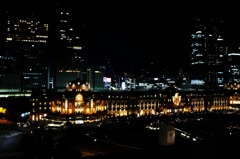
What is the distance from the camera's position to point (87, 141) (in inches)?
795

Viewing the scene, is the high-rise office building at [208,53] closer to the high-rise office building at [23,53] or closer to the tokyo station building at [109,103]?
the tokyo station building at [109,103]

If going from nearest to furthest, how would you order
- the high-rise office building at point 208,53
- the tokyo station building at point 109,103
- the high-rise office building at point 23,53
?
the tokyo station building at point 109,103 < the high-rise office building at point 23,53 < the high-rise office building at point 208,53

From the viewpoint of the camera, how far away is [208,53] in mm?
79688

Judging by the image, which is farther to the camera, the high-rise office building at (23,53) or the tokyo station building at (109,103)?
the high-rise office building at (23,53)

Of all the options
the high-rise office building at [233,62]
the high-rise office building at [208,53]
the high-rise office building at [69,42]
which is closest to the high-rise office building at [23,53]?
the high-rise office building at [69,42]

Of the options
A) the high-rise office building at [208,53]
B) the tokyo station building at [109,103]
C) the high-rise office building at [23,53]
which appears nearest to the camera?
the tokyo station building at [109,103]

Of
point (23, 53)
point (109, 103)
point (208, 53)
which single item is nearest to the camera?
point (109, 103)

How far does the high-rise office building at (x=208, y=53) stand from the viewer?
79.6m

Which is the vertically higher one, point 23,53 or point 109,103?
point 23,53

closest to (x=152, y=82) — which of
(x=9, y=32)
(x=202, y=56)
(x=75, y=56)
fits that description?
(x=202, y=56)

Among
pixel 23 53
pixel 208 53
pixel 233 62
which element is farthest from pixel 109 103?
pixel 233 62

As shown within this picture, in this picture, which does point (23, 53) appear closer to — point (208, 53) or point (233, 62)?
point (208, 53)

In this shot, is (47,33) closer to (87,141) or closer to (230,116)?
(230,116)

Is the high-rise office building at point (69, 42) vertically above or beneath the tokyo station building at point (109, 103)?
above
